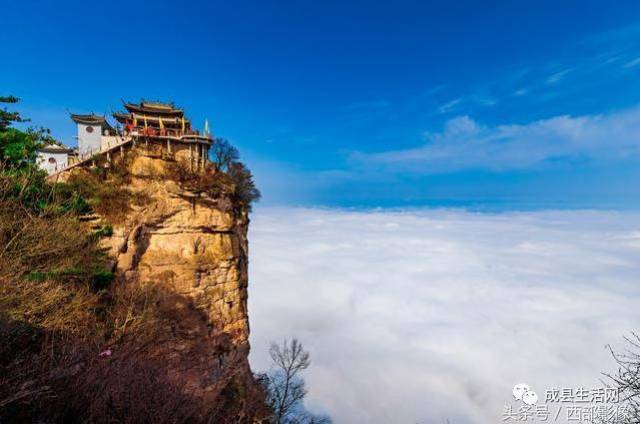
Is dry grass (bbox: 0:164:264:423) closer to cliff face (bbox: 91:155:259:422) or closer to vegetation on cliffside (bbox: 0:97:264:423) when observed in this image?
vegetation on cliffside (bbox: 0:97:264:423)

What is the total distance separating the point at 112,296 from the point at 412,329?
11448 centimetres

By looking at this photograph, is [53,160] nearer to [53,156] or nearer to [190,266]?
[53,156]

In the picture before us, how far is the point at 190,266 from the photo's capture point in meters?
17.7

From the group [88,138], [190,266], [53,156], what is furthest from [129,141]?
[190,266]

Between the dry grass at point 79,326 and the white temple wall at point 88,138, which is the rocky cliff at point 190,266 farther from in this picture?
the white temple wall at point 88,138

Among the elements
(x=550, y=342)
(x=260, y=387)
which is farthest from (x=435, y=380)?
(x=260, y=387)

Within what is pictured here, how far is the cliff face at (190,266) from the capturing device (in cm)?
1631

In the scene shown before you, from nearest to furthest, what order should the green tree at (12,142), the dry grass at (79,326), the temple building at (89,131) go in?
the dry grass at (79,326)
the green tree at (12,142)
the temple building at (89,131)

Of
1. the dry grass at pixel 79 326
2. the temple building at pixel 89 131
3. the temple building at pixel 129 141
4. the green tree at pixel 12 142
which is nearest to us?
the dry grass at pixel 79 326

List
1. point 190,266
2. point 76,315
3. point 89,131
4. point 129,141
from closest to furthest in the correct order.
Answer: point 76,315
point 190,266
point 129,141
point 89,131

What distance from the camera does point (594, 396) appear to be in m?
12.2

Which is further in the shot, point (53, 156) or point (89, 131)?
point (89, 131)

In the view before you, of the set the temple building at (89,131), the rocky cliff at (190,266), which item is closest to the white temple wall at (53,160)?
the temple building at (89,131)

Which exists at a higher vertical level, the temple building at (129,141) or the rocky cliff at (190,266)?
the temple building at (129,141)
